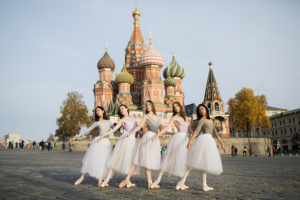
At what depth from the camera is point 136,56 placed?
61531 millimetres

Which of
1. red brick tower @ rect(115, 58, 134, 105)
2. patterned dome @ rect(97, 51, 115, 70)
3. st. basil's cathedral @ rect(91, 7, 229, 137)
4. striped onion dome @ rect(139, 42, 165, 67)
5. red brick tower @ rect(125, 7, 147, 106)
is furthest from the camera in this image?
patterned dome @ rect(97, 51, 115, 70)

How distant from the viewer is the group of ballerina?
5605 millimetres

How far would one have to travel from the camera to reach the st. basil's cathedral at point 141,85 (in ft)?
170

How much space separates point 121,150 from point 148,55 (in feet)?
162

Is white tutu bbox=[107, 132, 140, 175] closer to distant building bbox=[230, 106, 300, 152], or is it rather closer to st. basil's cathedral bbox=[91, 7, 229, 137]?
st. basil's cathedral bbox=[91, 7, 229, 137]

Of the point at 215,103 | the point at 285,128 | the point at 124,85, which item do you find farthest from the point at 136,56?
the point at 285,128

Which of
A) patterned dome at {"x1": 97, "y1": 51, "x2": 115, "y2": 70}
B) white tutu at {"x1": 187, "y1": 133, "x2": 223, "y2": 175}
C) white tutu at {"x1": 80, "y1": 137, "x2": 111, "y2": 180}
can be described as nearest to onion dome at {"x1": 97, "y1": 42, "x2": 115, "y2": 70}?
patterned dome at {"x1": 97, "y1": 51, "x2": 115, "y2": 70}

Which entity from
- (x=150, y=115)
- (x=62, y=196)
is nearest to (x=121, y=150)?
(x=150, y=115)

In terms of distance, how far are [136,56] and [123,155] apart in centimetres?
5669

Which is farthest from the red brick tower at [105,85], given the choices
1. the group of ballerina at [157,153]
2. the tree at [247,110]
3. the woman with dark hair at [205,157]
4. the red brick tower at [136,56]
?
the woman with dark hair at [205,157]

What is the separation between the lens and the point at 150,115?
633 centimetres

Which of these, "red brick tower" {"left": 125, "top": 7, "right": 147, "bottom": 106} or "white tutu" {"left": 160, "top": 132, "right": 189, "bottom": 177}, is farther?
"red brick tower" {"left": 125, "top": 7, "right": 147, "bottom": 106}

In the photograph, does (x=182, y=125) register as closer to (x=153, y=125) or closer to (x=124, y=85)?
(x=153, y=125)

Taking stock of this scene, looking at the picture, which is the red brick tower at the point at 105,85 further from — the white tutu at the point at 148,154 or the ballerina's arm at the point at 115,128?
the white tutu at the point at 148,154
